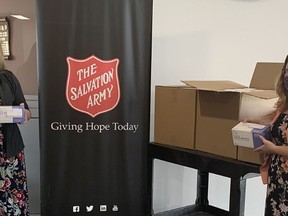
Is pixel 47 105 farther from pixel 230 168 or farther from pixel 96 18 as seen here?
pixel 230 168

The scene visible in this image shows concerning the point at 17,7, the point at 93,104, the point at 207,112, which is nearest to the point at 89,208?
the point at 93,104

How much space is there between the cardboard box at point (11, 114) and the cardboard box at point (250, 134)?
1.23m

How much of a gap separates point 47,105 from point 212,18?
1521 mm

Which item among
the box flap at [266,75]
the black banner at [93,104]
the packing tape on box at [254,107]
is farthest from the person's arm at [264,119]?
the black banner at [93,104]

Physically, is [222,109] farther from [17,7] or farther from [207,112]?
[17,7]

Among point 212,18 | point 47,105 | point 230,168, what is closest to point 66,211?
point 47,105

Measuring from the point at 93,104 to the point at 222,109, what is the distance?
0.77 m

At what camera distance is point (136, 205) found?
7.55 ft

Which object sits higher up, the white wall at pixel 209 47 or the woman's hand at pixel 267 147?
the white wall at pixel 209 47

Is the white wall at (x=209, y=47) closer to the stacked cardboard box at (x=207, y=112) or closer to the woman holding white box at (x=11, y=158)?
the stacked cardboard box at (x=207, y=112)

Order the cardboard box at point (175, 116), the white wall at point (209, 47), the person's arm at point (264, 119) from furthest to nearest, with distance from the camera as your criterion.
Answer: the white wall at point (209, 47)
the cardboard box at point (175, 116)
the person's arm at point (264, 119)

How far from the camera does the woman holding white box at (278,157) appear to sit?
5.20 ft

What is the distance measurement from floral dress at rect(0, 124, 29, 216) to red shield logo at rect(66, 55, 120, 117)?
553 millimetres

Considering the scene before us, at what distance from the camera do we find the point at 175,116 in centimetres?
214
